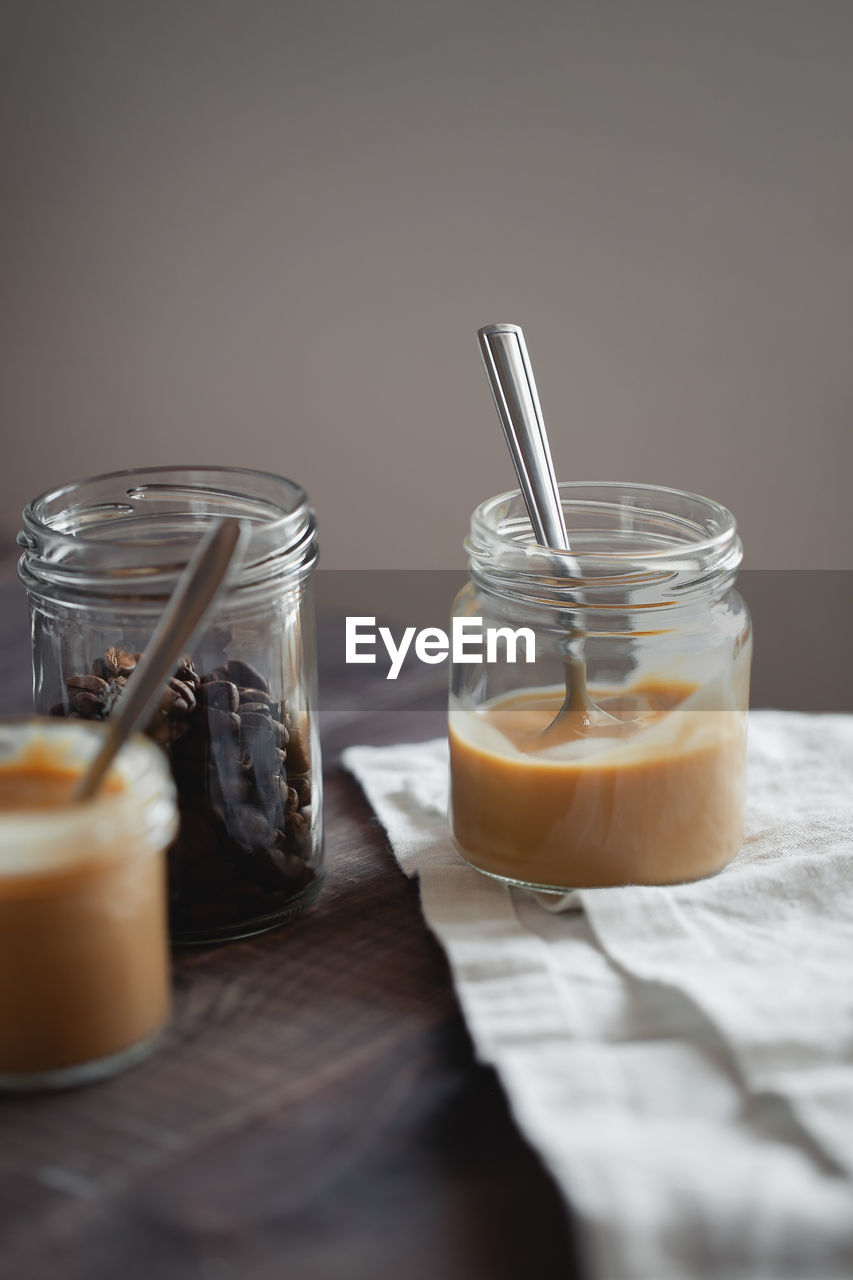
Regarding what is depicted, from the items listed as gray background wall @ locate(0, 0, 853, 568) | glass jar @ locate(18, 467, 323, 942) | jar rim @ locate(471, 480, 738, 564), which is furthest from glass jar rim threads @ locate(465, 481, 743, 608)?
gray background wall @ locate(0, 0, 853, 568)

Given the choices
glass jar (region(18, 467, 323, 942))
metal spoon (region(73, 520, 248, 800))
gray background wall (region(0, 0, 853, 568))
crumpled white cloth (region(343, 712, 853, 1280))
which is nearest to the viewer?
crumpled white cloth (region(343, 712, 853, 1280))

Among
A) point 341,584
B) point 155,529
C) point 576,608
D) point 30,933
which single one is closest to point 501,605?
point 576,608

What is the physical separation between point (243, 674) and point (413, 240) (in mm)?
960

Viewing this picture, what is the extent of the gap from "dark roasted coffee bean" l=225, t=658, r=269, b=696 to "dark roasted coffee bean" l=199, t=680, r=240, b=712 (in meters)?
0.01

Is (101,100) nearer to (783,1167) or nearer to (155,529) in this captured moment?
(155,529)

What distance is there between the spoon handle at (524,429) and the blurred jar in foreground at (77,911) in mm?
306

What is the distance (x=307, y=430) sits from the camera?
1.65 metres

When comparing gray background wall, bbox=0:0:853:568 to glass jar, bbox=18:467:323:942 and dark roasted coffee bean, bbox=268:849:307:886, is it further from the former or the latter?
dark roasted coffee bean, bbox=268:849:307:886

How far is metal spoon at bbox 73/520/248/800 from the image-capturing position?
62 centimetres

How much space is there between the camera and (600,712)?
0.83 metres

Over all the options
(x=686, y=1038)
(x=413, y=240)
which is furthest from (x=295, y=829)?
(x=413, y=240)

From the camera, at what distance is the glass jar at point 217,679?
0.73 metres

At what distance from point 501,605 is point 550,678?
2.3 inches

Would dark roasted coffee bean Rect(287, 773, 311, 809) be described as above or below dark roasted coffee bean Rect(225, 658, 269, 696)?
below
